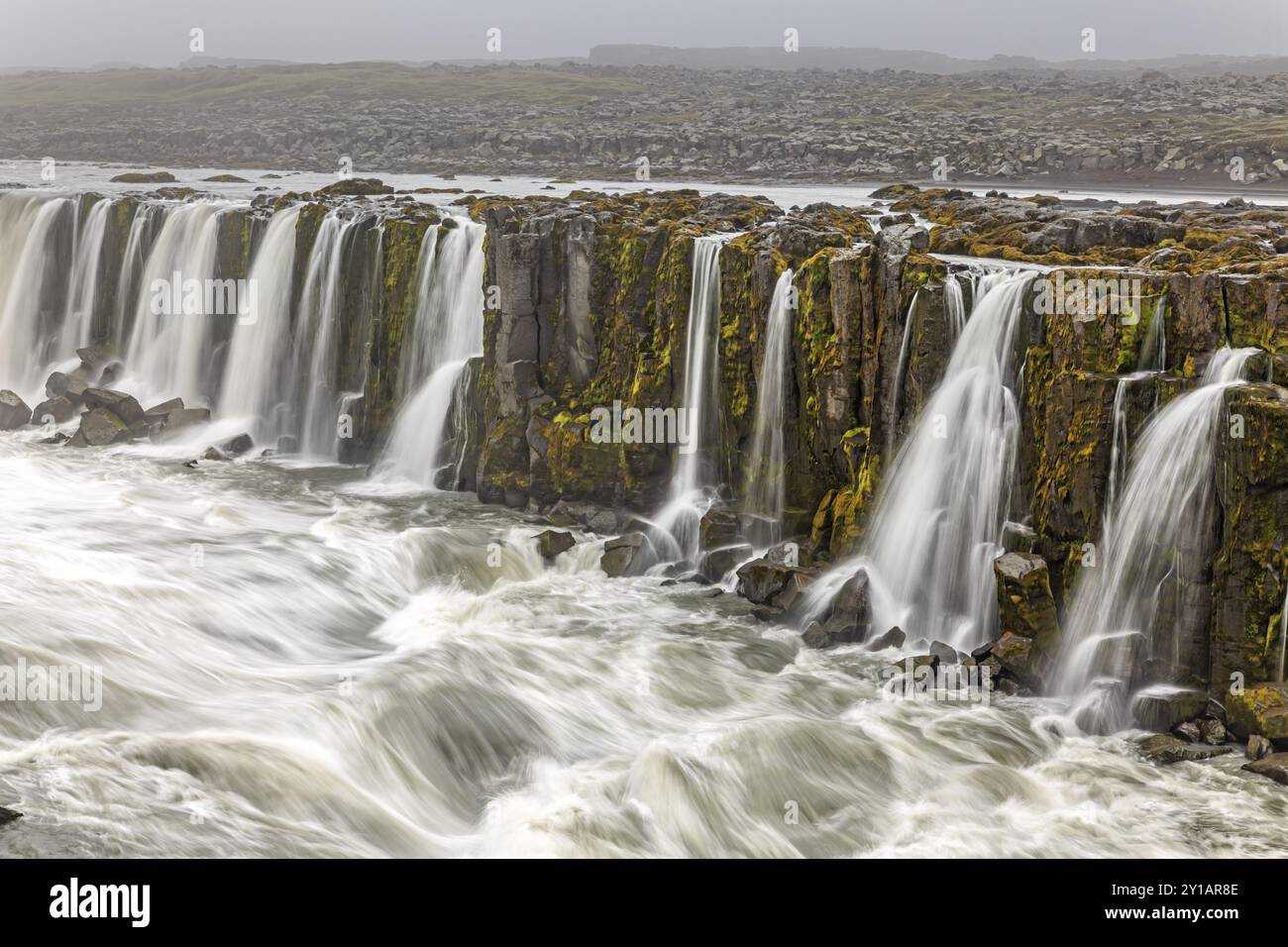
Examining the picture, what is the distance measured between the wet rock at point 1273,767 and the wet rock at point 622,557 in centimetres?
1211

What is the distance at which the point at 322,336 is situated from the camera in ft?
113

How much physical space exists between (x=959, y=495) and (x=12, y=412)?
26201 mm

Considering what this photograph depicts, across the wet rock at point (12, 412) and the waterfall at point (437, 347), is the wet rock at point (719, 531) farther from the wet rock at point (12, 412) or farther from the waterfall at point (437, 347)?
the wet rock at point (12, 412)

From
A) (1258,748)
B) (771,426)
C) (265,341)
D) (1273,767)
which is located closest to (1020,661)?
(1258,748)

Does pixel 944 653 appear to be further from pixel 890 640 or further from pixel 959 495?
pixel 959 495

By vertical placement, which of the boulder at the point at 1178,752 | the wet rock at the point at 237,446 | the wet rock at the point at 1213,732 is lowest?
the boulder at the point at 1178,752

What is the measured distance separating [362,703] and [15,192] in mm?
31612

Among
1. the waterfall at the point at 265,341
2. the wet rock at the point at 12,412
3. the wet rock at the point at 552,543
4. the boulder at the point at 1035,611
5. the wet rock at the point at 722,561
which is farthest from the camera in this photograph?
the waterfall at the point at 265,341

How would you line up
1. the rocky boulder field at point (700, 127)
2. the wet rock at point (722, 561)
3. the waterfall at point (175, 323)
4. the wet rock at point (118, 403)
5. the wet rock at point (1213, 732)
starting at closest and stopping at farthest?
the wet rock at point (1213, 732)
the wet rock at point (722, 561)
the wet rock at point (118, 403)
the waterfall at point (175, 323)
the rocky boulder field at point (700, 127)

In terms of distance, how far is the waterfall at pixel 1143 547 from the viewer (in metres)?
18.1

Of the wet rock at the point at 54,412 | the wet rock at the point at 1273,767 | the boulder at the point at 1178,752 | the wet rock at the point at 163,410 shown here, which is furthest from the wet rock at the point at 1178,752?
the wet rock at the point at 54,412

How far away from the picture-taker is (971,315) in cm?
2202

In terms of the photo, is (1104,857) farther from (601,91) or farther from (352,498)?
(601,91)

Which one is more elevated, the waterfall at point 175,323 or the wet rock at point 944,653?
the waterfall at point 175,323
